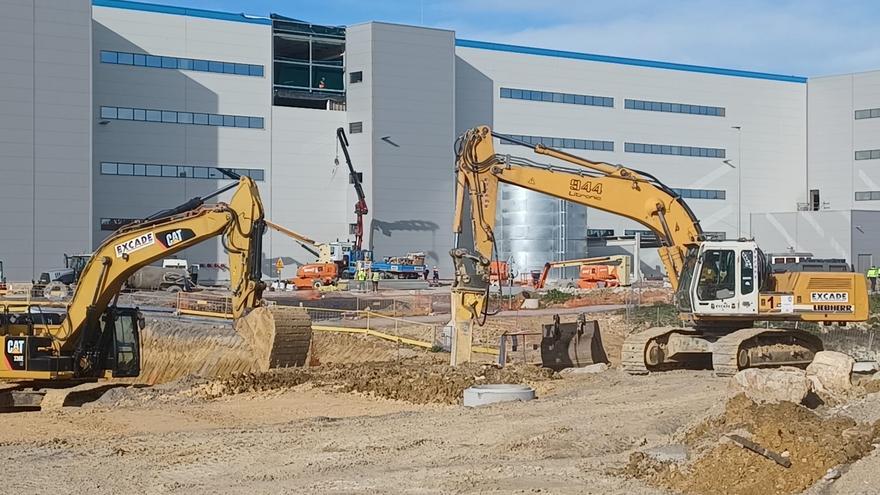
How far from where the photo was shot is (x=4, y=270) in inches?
2302

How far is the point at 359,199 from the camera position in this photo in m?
69.6

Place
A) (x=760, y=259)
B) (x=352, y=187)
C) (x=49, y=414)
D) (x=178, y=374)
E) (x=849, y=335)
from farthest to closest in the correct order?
(x=352, y=187)
(x=849, y=335)
(x=178, y=374)
(x=760, y=259)
(x=49, y=414)

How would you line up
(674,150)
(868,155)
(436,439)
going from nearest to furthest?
(436,439) < (674,150) < (868,155)

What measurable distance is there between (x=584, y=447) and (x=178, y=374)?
1522 cm

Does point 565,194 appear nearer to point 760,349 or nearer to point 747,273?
point 747,273

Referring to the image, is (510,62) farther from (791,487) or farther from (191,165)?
(791,487)

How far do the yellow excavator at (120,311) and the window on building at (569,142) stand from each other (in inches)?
2052

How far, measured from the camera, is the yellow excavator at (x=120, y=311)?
850 inches

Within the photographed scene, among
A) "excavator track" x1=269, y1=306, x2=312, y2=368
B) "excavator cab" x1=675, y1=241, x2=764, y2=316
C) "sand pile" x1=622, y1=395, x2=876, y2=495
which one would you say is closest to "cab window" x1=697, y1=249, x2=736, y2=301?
Answer: "excavator cab" x1=675, y1=241, x2=764, y2=316

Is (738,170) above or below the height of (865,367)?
above

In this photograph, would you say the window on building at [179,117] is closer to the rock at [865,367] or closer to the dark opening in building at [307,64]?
the dark opening in building at [307,64]

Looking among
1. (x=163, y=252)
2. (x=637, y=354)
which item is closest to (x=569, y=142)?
(x=637, y=354)

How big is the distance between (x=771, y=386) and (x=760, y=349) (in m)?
7.35

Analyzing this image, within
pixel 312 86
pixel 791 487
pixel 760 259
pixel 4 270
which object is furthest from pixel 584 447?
pixel 312 86
